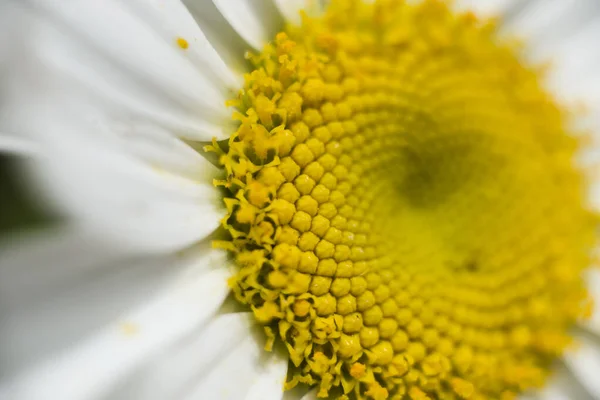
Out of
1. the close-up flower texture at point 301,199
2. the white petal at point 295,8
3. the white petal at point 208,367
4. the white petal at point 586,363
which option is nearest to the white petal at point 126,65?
the close-up flower texture at point 301,199

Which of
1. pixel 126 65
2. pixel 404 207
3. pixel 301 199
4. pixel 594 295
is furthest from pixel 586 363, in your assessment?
pixel 126 65

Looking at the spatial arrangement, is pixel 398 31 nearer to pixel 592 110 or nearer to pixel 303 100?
pixel 303 100

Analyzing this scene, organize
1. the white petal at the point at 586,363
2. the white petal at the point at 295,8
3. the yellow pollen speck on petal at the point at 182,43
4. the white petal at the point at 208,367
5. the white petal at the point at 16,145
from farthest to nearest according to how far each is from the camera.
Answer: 1. the white petal at the point at 586,363
2. the white petal at the point at 295,8
3. the yellow pollen speck on petal at the point at 182,43
4. the white petal at the point at 208,367
5. the white petal at the point at 16,145

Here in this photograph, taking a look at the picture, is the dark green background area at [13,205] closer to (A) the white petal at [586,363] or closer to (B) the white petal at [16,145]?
(B) the white petal at [16,145]

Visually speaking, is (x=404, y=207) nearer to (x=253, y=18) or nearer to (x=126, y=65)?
(x=253, y=18)

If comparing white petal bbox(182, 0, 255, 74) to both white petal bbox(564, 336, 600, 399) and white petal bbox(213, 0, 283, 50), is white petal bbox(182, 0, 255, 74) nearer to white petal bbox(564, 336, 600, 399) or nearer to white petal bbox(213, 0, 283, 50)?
white petal bbox(213, 0, 283, 50)

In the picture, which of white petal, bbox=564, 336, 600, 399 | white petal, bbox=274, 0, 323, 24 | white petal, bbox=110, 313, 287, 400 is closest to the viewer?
white petal, bbox=110, 313, 287, 400

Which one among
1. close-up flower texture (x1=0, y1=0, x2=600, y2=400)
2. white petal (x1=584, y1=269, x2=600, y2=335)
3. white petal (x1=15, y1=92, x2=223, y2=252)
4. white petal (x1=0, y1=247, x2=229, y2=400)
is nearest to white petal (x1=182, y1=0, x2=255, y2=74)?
close-up flower texture (x1=0, y1=0, x2=600, y2=400)

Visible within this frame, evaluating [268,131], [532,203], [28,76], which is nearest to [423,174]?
[532,203]
